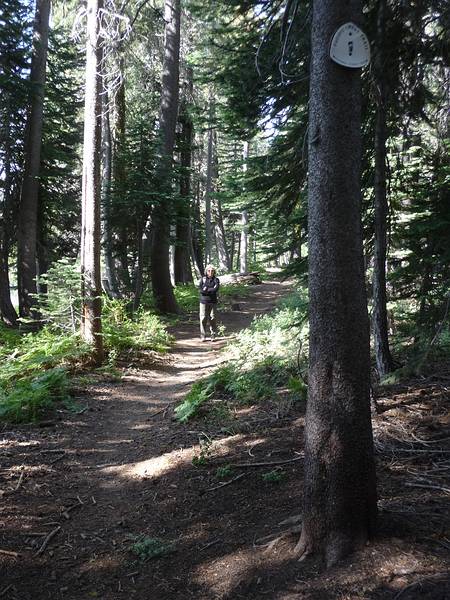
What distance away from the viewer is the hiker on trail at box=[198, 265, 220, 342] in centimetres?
1338

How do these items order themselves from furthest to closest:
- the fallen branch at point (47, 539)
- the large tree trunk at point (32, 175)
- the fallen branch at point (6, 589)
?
the large tree trunk at point (32, 175)
the fallen branch at point (47, 539)
the fallen branch at point (6, 589)

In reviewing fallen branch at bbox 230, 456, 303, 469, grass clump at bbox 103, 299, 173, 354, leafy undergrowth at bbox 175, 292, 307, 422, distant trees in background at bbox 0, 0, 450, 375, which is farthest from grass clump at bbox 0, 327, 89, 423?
fallen branch at bbox 230, 456, 303, 469

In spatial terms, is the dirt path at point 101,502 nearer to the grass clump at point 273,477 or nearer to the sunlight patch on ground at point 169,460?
the sunlight patch on ground at point 169,460

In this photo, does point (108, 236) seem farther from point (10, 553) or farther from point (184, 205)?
point (10, 553)

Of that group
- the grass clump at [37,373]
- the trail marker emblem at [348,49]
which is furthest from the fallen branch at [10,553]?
the trail marker emblem at [348,49]

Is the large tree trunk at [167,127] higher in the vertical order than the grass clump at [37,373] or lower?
higher

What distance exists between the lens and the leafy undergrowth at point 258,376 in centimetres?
707

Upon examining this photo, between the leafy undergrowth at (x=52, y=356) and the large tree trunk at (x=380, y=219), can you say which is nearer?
the large tree trunk at (x=380, y=219)

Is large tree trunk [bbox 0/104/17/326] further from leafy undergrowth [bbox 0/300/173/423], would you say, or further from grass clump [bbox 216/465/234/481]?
grass clump [bbox 216/465/234/481]

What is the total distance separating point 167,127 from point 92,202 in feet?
25.7

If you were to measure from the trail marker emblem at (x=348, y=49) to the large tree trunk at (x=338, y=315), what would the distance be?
0.20 ft

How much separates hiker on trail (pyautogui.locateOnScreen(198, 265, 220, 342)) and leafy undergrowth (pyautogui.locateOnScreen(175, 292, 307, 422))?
10.3 ft

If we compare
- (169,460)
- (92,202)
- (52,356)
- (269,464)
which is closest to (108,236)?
(92,202)

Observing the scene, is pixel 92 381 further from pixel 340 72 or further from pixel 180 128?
pixel 180 128
